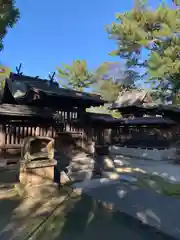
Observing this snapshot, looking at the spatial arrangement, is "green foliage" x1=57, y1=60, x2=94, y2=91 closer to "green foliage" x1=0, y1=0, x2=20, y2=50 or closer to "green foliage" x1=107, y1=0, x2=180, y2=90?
"green foliage" x1=107, y1=0, x2=180, y2=90

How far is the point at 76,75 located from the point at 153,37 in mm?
21043

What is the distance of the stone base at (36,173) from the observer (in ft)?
23.3

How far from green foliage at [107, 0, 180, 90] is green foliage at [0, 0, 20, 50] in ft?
44.8

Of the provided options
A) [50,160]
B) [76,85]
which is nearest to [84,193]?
[50,160]

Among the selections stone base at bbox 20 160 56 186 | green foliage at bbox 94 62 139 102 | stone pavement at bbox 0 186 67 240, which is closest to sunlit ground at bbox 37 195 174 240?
stone pavement at bbox 0 186 67 240

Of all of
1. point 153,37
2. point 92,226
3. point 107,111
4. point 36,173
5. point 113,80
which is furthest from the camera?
point 113,80

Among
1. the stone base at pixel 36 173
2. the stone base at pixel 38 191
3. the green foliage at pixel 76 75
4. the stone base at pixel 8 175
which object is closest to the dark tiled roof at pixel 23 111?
the stone base at pixel 8 175

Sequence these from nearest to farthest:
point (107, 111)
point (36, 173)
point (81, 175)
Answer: point (36, 173), point (81, 175), point (107, 111)

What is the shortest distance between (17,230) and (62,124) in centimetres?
766

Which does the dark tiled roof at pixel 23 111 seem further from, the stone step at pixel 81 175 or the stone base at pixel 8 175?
the stone step at pixel 81 175

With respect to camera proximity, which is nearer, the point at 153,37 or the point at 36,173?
the point at 36,173

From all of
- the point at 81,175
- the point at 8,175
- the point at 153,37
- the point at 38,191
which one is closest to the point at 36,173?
the point at 38,191

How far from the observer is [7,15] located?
10.4 m

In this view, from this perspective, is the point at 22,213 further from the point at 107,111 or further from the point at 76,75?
the point at 76,75
